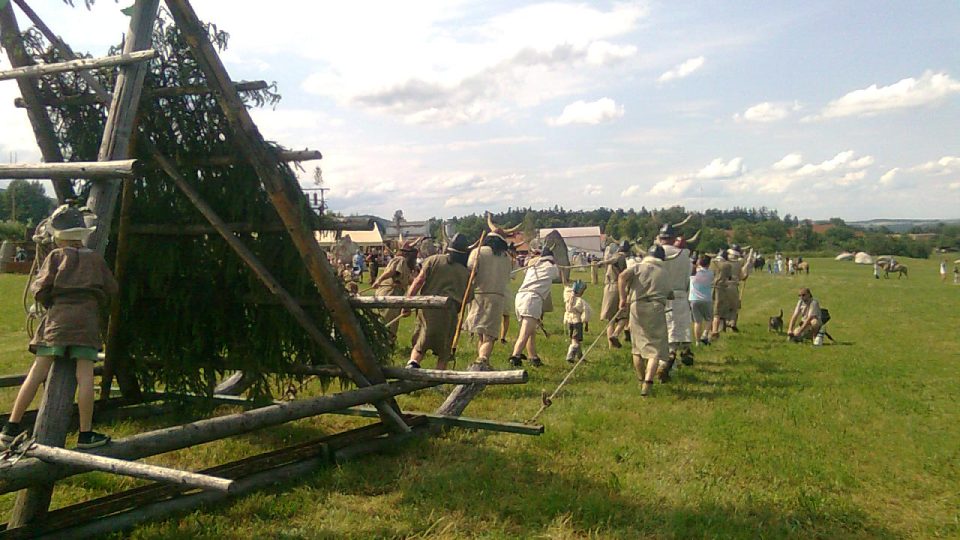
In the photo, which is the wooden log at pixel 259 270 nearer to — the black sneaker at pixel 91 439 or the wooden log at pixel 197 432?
the wooden log at pixel 197 432

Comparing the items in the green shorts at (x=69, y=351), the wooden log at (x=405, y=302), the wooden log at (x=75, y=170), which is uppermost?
the wooden log at (x=75, y=170)

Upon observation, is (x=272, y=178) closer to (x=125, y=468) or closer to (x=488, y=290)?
(x=125, y=468)

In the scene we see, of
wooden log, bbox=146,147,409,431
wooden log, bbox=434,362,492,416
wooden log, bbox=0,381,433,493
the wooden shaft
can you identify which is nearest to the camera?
wooden log, bbox=0,381,433,493

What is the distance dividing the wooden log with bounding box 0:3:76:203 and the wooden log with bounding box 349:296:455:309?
7.12 ft

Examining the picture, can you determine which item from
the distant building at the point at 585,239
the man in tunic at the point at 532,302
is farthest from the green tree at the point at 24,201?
the man in tunic at the point at 532,302

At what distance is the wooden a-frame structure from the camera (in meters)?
3.92

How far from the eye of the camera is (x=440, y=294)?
30.1 ft

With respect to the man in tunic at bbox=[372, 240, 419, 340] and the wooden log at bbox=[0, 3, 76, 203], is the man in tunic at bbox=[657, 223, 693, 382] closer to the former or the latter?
the man in tunic at bbox=[372, 240, 419, 340]

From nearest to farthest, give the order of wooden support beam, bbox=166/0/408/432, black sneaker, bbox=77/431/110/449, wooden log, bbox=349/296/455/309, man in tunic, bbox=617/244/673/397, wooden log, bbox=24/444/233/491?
wooden log, bbox=24/444/233/491
black sneaker, bbox=77/431/110/449
wooden support beam, bbox=166/0/408/432
wooden log, bbox=349/296/455/309
man in tunic, bbox=617/244/673/397

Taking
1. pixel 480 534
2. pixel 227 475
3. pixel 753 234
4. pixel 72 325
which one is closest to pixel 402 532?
pixel 480 534

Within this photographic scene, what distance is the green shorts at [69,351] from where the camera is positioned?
4.09 meters

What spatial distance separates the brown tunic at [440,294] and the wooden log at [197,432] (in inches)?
97.5

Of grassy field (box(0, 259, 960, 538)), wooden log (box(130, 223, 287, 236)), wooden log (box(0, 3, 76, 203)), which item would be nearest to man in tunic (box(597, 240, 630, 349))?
grassy field (box(0, 259, 960, 538))

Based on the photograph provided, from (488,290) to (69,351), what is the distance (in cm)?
659
